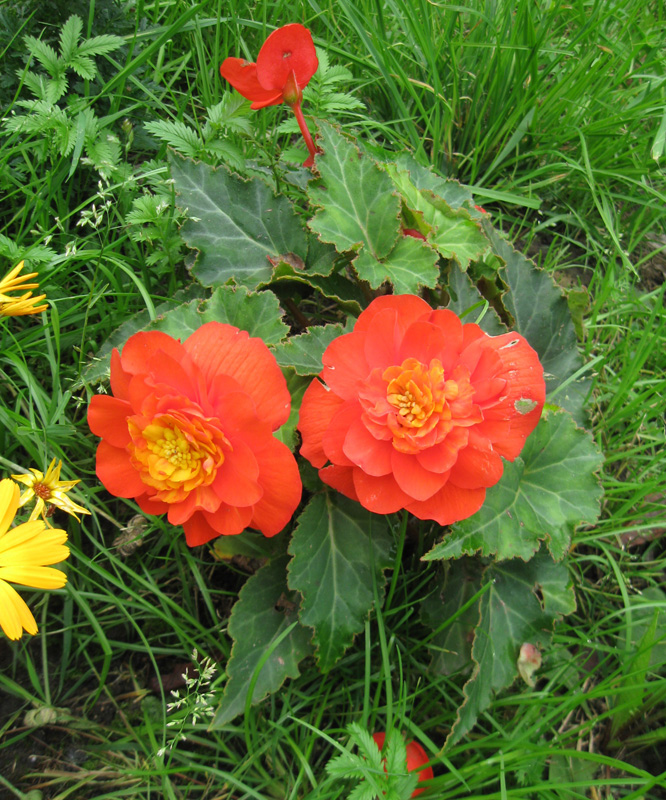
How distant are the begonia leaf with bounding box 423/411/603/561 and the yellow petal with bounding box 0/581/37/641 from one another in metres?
0.75

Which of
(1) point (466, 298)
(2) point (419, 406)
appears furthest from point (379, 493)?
(1) point (466, 298)

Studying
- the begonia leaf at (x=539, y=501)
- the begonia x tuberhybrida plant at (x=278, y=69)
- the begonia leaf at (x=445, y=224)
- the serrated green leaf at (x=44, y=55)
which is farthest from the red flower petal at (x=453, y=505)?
the serrated green leaf at (x=44, y=55)

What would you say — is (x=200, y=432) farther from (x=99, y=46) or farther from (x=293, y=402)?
(x=99, y=46)

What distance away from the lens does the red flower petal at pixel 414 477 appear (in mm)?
1071

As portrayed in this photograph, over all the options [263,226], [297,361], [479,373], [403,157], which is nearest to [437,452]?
[479,373]

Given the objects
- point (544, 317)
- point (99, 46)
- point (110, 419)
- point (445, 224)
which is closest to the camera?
point (110, 419)

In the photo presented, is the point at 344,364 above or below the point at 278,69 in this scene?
below

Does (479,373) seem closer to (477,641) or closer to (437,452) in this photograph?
(437,452)

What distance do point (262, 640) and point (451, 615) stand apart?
462 mm

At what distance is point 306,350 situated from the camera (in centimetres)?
139

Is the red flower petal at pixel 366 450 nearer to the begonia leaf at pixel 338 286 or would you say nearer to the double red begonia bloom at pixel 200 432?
the double red begonia bloom at pixel 200 432

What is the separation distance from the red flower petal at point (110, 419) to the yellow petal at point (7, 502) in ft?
0.65

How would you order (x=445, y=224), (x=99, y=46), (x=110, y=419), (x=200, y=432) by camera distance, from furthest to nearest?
1. (x=99, y=46)
2. (x=445, y=224)
3. (x=110, y=419)
4. (x=200, y=432)

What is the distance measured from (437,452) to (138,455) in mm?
520
